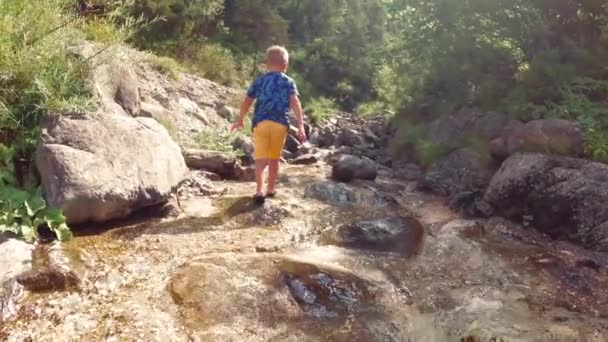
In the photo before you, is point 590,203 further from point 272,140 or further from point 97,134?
point 97,134

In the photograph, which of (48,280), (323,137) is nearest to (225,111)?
(323,137)

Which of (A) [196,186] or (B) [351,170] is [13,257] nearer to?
(A) [196,186]

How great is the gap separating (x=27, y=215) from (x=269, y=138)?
2.68 metres

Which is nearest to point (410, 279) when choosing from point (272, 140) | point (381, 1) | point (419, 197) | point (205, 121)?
point (272, 140)

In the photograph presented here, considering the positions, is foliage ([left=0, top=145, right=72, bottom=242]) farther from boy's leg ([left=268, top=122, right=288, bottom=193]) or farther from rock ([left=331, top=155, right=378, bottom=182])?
rock ([left=331, top=155, right=378, bottom=182])

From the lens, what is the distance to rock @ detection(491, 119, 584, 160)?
6.86 metres

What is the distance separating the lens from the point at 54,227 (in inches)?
173

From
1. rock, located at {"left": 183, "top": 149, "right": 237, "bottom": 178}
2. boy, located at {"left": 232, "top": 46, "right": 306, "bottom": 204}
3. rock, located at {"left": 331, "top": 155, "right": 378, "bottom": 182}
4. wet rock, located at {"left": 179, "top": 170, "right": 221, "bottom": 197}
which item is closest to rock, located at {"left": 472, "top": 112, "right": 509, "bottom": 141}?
rock, located at {"left": 331, "top": 155, "right": 378, "bottom": 182}

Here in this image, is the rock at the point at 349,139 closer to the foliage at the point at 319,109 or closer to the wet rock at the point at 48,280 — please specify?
the foliage at the point at 319,109

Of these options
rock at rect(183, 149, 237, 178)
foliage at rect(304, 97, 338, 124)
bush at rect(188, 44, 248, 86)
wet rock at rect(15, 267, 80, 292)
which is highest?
bush at rect(188, 44, 248, 86)

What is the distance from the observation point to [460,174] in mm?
8648

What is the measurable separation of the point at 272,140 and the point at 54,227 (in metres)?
2.57

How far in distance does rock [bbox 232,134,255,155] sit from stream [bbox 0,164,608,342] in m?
3.06

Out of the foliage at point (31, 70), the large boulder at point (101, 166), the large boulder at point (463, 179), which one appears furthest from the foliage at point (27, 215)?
the large boulder at point (463, 179)
